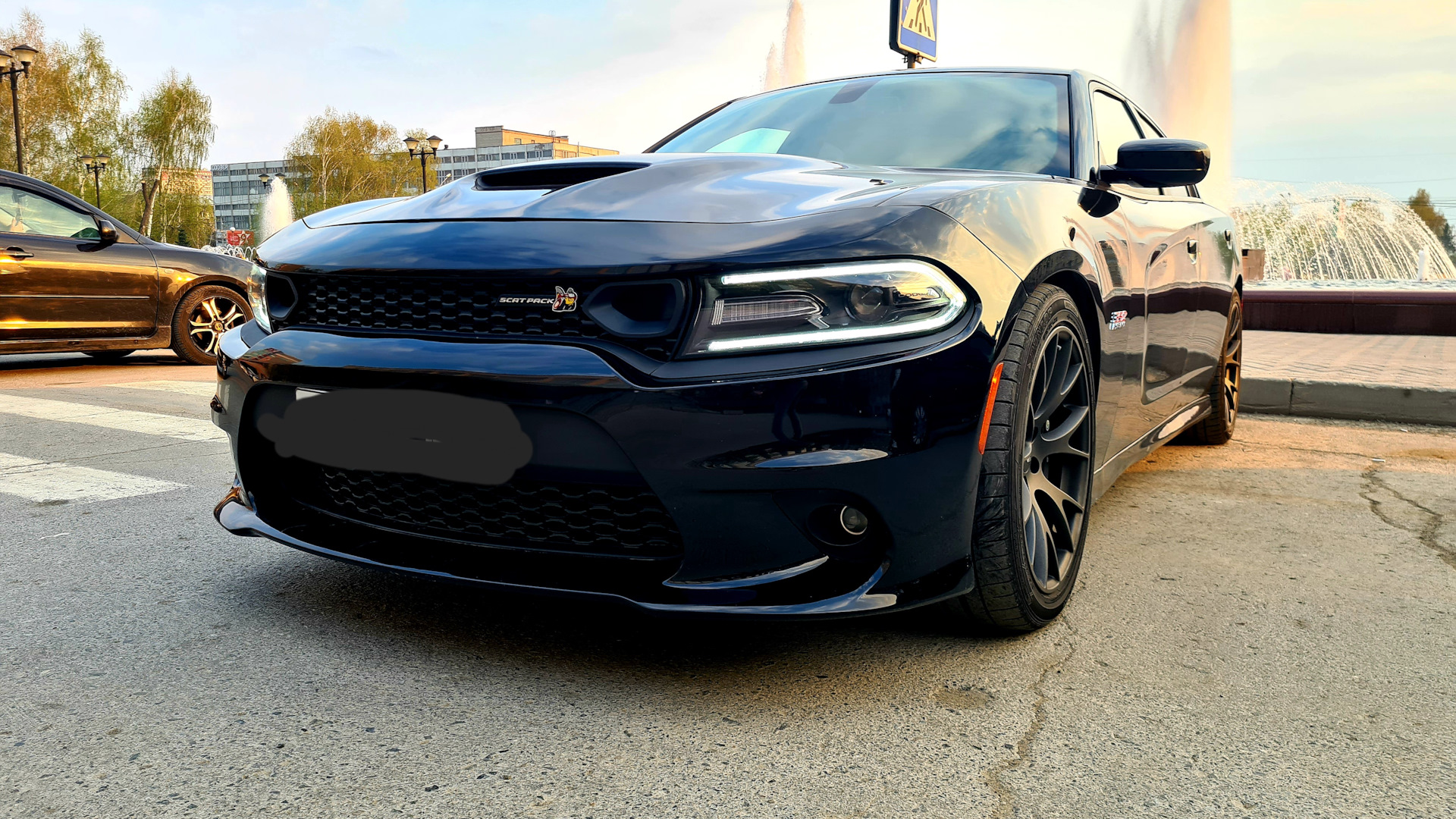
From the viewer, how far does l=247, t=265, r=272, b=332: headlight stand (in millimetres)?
2449

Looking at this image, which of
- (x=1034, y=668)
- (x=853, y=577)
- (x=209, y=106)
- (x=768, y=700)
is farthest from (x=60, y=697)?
(x=209, y=106)

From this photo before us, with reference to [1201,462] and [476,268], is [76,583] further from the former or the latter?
[1201,462]

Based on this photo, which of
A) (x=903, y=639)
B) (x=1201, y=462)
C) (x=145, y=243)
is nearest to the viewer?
(x=903, y=639)

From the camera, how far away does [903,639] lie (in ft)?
7.93

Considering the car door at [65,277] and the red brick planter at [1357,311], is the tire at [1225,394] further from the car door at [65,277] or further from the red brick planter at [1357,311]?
the red brick planter at [1357,311]

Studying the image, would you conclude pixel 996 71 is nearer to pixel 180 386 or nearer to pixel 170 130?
pixel 180 386

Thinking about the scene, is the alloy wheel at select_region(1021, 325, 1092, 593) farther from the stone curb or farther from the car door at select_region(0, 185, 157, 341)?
the car door at select_region(0, 185, 157, 341)

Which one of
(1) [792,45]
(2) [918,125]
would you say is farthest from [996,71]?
(1) [792,45]

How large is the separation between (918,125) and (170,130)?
51985 mm

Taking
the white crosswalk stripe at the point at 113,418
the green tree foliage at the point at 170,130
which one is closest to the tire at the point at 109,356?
the white crosswalk stripe at the point at 113,418

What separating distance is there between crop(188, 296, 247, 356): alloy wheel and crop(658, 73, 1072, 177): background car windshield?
246 inches

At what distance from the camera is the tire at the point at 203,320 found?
8.47 metres

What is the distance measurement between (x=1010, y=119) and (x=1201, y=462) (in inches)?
84.2

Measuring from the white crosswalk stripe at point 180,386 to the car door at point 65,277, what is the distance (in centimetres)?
93
